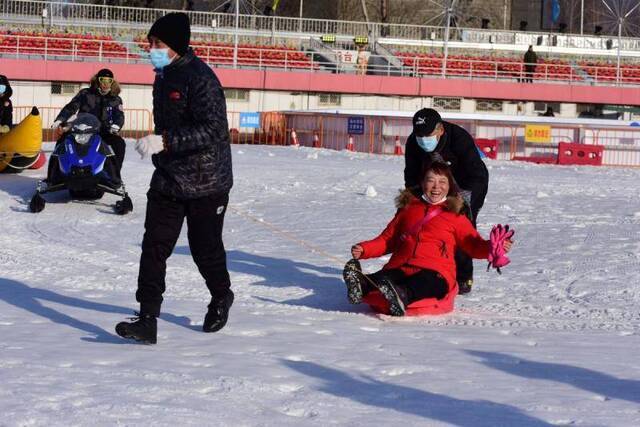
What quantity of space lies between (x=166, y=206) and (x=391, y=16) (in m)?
59.6

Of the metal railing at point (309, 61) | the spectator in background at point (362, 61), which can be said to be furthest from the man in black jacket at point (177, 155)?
the spectator in background at point (362, 61)

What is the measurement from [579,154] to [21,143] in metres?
14.1

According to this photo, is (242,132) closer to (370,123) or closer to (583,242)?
(370,123)

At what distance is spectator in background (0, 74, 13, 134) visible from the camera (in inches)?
633

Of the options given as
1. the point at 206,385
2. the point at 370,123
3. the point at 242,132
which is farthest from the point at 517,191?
the point at 242,132

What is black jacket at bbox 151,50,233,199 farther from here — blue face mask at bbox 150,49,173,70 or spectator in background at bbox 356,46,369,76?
spectator in background at bbox 356,46,369,76

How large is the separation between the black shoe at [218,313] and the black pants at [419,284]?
3.71 ft

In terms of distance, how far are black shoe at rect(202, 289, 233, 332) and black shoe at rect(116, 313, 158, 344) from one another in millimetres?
503

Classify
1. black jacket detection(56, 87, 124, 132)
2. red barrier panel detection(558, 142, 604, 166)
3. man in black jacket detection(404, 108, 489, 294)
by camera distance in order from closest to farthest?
man in black jacket detection(404, 108, 489, 294), black jacket detection(56, 87, 124, 132), red barrier panel detection(558, 142, 604, 166)

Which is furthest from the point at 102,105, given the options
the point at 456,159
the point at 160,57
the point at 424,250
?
the point at 160,57

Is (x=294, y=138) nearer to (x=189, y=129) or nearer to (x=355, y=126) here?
(x=355, y=126)

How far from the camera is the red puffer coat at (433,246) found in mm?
7895

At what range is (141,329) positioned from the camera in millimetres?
6496

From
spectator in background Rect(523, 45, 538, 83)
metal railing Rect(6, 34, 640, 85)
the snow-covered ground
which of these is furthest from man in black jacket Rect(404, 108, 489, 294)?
spectator in background Rect(523, 45, 538, 83)
